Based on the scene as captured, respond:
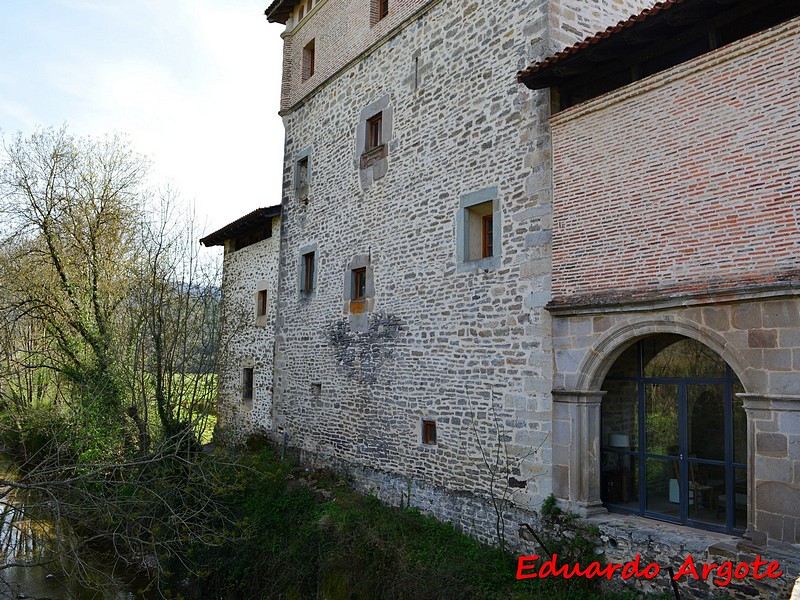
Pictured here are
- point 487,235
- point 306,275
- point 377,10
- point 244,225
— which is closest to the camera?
point 487,235

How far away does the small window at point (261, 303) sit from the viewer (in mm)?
14930

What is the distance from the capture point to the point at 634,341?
21.6 feet

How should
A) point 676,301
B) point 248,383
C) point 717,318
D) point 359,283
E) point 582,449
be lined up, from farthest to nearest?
point 248,383 → point 359,283 → point 582,449 → point 676,301 → point 717,318

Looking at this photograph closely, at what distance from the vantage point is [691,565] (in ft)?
18.8

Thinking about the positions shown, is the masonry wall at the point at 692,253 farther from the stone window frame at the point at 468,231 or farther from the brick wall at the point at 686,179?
the stone window frame at the point at 468,231

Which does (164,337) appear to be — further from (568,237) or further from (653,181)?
(653,181)

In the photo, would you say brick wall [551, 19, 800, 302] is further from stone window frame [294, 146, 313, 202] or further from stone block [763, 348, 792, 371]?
stone window frame [294, 146, 313, 202]

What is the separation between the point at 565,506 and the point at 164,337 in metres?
8.47

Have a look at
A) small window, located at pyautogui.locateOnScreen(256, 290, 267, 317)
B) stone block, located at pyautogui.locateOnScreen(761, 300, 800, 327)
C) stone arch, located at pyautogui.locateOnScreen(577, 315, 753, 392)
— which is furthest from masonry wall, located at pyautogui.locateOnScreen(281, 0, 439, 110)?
stone block, located at pyautogui.locateOnScreen(761, 300, 800, 327)

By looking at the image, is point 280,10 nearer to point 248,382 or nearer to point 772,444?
point 248,382

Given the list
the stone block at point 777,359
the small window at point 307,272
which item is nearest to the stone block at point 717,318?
the stone block at point 777,359

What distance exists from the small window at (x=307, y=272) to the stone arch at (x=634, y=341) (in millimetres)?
7316

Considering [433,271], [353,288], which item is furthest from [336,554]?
[353,288]

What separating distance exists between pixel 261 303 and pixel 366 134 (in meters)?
5.62
